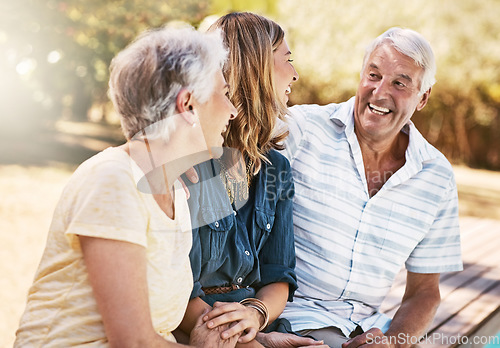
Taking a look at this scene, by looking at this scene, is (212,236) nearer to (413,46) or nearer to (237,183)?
(237,183)

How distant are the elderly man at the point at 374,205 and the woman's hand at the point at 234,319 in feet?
1.67

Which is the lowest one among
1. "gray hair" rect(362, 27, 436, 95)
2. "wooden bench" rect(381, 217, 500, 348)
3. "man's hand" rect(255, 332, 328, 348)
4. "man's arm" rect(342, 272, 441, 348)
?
"wooden bench" rect(381, 217, 500, 348)

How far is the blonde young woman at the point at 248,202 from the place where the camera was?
1.69 meters

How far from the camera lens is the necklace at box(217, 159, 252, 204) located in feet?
6.05

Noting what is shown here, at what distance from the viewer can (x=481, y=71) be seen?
10.7 meters

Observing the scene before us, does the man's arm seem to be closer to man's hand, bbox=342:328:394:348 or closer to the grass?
man's hand, bbox=342:328:394:348

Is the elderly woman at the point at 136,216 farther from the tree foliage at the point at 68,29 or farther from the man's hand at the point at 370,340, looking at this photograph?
the tree foliage at the point at 68,29

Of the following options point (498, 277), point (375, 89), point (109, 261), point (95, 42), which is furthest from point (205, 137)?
point (95, 42)

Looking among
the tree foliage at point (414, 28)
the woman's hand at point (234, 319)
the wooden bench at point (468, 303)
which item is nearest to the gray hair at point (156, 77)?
the woman's hand at point (234, 319)

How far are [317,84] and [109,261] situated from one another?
1015 centimetres

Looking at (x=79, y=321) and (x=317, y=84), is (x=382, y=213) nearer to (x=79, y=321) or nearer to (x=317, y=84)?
(x=79, y=321)

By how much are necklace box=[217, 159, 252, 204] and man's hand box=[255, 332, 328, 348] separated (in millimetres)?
439

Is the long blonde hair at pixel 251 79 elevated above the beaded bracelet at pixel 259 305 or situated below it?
above

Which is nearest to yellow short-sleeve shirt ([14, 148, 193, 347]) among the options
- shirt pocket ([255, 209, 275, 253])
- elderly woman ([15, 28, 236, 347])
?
elderly woman ([15, 28, 236, 347])
